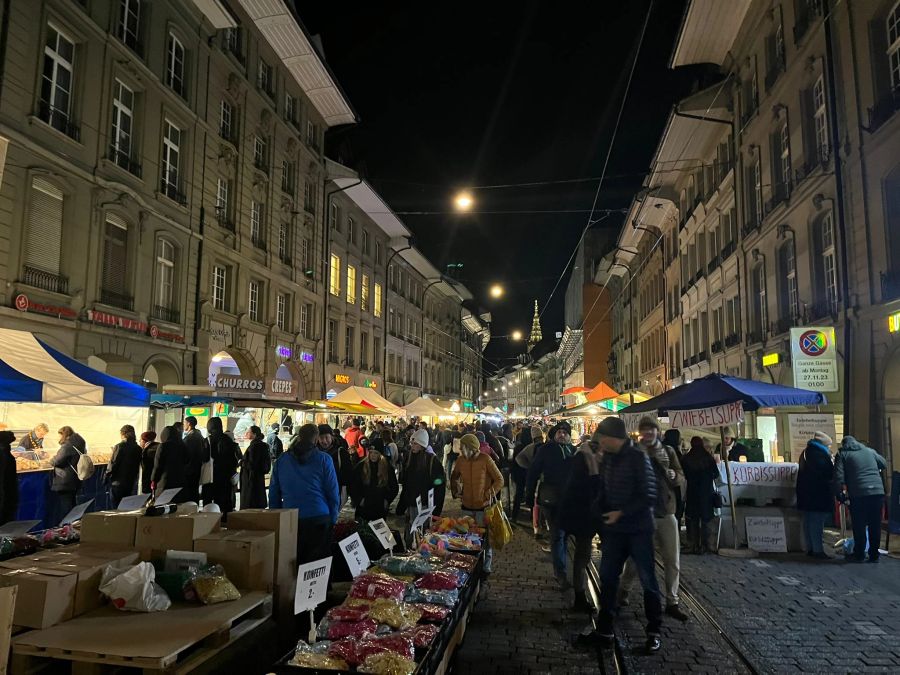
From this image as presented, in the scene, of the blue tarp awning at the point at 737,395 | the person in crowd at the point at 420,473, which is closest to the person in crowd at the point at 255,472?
the person in crowd at the point at 420,473

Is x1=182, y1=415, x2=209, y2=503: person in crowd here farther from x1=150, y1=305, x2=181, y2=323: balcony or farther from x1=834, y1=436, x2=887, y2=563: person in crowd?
x1=834, y1=436, x2=887, y2=563: person in crowd

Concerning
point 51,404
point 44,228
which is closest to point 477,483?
point 51,404

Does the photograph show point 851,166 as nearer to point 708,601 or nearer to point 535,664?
point 708,601

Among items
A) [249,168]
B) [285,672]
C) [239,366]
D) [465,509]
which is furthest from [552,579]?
[249,168]

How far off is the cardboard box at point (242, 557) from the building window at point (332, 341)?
87.6ft

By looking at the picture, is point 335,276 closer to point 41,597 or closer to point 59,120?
point 59,120

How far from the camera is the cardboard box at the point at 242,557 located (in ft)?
15.8

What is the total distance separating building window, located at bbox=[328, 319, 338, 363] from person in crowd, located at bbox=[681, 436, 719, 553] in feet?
76.5

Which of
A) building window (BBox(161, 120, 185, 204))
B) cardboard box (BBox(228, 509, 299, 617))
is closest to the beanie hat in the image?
cardboard box (BBox(228, 509, 299, 617))

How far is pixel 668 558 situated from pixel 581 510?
1104mm

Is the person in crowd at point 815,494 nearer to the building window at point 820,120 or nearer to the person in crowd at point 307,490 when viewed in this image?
the person in crowd at point 307,490

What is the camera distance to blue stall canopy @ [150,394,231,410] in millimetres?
13992

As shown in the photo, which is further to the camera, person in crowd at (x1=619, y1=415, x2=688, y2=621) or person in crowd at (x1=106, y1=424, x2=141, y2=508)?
person in crowd at (x1=106, y1=424, x2=141, y2=508)

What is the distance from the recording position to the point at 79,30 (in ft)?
48.8
